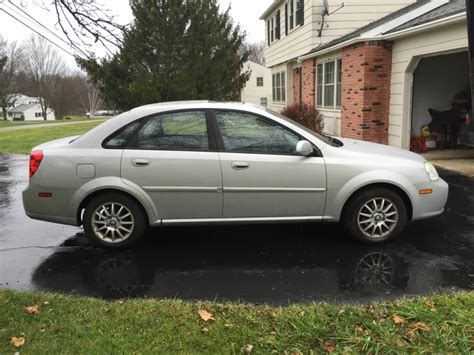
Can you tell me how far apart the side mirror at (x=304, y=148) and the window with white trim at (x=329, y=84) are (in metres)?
9.83

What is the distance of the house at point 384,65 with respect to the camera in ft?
31.4

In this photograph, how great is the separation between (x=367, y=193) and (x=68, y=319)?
3.20 metres

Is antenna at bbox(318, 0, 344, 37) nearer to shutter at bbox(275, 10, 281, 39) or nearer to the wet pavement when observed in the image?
shutter at bbox(275, 10, 281, 39)

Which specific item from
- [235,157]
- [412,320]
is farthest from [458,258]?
[235,157]

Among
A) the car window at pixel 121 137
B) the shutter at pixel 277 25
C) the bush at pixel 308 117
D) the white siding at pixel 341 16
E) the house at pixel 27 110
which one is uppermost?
the shutter at pixel 277 25

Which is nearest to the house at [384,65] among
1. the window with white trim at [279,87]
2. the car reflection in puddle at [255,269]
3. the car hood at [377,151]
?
the car hood at [377,151]

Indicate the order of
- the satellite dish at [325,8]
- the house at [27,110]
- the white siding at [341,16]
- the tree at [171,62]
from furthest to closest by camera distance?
the house at [27,110]
the white siding at [341,16]
the satellite dish at [325,8]
the tree at [171,62]

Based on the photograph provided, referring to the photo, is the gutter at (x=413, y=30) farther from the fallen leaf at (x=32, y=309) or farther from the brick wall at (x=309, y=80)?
the fallen leaf at (x=32, y=309)

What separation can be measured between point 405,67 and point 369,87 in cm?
112

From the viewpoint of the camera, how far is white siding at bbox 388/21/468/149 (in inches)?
353

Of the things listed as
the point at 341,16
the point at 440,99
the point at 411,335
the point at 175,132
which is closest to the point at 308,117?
the point at 440,99

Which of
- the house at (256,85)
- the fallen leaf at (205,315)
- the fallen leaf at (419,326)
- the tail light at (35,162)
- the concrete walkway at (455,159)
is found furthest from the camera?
the house at (256,85)

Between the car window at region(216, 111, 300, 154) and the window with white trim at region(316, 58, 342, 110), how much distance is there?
32.0 feet

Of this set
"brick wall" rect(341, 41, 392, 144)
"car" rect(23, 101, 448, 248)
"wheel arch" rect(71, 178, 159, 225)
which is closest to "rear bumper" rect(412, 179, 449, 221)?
"car" rect(23, 101, 448, 248)
